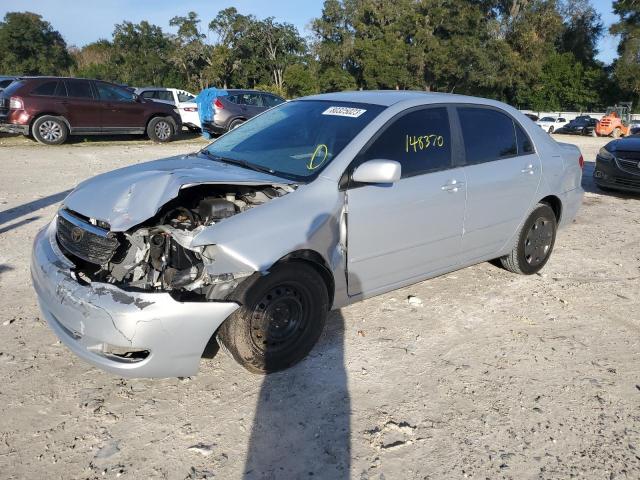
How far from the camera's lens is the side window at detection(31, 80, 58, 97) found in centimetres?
1300

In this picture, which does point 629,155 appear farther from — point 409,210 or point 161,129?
point 161,129

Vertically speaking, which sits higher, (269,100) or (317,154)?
(269,100)

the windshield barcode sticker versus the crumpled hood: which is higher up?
the windshield barcode sticker

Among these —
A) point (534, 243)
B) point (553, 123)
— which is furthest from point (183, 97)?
point (553, 123)

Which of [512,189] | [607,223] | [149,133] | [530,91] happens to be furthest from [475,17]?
[512,189]

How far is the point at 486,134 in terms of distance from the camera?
4.41 m

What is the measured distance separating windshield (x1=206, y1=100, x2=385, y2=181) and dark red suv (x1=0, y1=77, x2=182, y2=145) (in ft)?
35.4

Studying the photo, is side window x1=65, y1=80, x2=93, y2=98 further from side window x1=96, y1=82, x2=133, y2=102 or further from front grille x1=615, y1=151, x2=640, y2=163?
front grille x1=615, y1=151, x2=640, y2=163

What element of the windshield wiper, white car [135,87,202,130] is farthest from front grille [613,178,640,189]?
white car [135,87,202,130]

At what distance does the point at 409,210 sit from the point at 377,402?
1345mm

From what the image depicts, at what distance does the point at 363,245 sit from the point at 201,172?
1.14 meters

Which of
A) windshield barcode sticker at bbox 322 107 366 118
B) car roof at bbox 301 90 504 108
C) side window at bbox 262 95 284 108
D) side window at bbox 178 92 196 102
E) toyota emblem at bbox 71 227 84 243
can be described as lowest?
toyota emblem at bbox 71 227 84 243

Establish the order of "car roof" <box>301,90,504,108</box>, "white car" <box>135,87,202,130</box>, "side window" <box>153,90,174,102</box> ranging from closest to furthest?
"car roof" <box>301,90,504,108</box>
"white car" <box>135,87,202,130</box>
"side window" <box>153,90,174,102</box>

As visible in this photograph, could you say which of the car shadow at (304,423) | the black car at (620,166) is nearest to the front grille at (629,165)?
the black car at (620,166)
